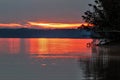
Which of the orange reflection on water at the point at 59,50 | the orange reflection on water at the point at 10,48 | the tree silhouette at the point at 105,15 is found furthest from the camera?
the tree silhouette at the point at 105,15

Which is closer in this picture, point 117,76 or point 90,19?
point 117,76

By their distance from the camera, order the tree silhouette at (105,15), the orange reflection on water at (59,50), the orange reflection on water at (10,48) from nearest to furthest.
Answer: the orange reflection on water at (59,50)
the orange reflection on water at (10,48)
the tree silhouette at (105,15)

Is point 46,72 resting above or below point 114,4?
below

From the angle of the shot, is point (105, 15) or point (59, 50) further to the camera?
point (105, 15)

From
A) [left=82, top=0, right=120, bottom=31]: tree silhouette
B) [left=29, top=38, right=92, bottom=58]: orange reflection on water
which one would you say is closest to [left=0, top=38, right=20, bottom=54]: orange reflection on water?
[left=29, top=38, right=92, bottom=58]: orange reflection on water

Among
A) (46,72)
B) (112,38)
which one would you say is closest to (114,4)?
(112,38)

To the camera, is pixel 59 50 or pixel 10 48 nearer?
pixel 59 50

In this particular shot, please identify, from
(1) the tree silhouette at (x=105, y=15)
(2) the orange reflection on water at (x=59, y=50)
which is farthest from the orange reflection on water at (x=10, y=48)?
(1) the tree silhouette at (x=105, y=15)

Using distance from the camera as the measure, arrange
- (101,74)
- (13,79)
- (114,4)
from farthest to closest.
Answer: (114,4) < (101,74) < (13,79)

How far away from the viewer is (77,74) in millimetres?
22656

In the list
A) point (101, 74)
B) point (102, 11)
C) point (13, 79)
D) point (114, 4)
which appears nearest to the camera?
point (13, 79)

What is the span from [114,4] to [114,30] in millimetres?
3634

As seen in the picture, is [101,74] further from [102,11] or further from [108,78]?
[102,11]

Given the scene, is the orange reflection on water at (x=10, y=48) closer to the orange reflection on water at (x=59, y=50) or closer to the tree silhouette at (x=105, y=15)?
the orange reflection on water at (x=59, y=50)
